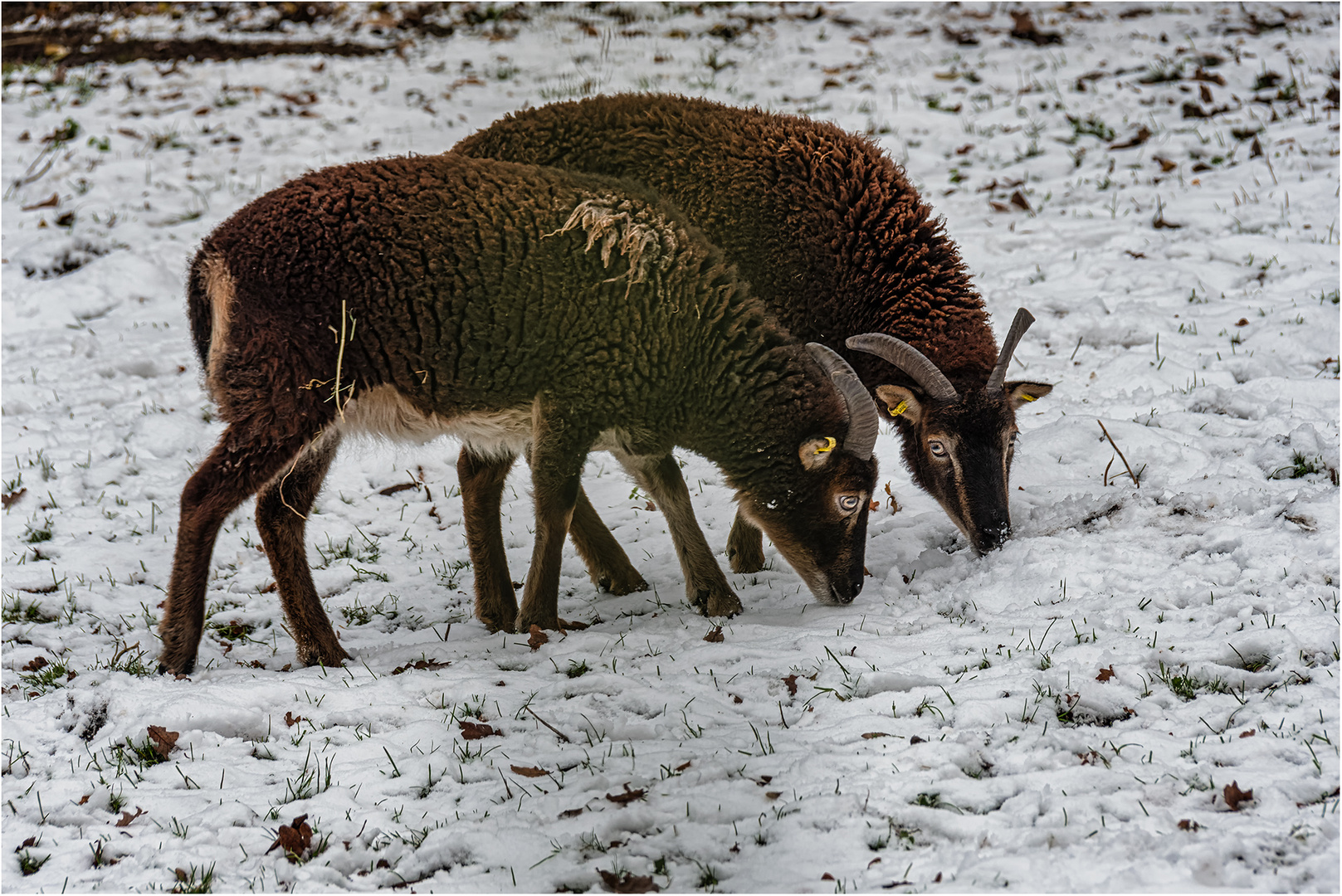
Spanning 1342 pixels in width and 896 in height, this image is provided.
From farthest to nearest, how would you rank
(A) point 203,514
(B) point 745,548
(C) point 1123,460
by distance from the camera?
(B) point 745,548
(C) point 1123,460
(A) point 203,514

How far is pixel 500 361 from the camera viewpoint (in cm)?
494

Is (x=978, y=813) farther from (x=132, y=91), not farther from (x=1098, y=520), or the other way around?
(x=132, y=91)

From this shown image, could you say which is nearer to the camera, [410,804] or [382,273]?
[410,804]

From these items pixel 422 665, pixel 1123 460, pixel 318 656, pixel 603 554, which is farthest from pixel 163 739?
pixel 1123 460

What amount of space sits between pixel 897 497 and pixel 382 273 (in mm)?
3291

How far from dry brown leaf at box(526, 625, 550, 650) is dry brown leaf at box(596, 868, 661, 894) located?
1.77 m

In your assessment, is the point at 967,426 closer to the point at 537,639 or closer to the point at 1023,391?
the point at 1023,391

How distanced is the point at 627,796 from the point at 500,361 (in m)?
2.27

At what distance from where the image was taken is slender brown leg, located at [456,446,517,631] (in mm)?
5500

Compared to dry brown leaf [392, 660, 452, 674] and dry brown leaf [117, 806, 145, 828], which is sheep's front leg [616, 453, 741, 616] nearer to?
dry brown leaf [392, 660, 452, 674]

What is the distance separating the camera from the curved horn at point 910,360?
17.4 ft

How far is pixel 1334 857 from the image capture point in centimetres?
274

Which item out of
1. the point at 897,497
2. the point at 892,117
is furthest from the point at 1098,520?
the point at 892,117

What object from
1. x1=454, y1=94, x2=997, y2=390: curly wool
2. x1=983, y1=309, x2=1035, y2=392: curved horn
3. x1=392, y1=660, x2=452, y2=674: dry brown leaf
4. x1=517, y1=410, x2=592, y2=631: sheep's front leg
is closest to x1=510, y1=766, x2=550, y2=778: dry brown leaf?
x1=392, y1=660, x2=452, y2=674: dry brown leaf
